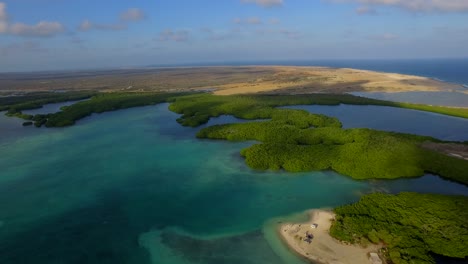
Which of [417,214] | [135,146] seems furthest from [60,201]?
[417,214]

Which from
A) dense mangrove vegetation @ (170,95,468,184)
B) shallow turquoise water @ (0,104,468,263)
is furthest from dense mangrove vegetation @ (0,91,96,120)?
dense mangrove vegetation @ (170,95,468,184)

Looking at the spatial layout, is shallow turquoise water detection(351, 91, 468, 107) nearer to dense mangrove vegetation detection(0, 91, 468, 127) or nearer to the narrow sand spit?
dense mangrove vegetation detection(0, 91, 468, 127)

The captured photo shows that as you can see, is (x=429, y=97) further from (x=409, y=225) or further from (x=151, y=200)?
(x=151, y=200)

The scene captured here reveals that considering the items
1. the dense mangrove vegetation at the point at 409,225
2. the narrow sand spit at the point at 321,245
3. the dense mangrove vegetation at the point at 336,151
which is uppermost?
the dense mangrove vegetation at the point at 336,151

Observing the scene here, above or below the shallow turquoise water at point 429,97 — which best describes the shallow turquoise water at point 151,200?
below

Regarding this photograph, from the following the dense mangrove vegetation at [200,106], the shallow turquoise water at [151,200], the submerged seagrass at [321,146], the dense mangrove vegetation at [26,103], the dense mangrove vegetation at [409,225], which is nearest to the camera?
the dense mangrove vegetation at [409,225]

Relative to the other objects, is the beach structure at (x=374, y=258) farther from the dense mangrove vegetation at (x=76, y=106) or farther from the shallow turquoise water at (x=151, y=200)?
the dense mangrove vegetation at (x=76, y=106)

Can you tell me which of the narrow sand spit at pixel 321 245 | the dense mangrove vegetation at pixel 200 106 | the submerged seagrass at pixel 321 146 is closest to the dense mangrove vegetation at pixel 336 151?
Result: the submerged seagrass at pixel 321 146
